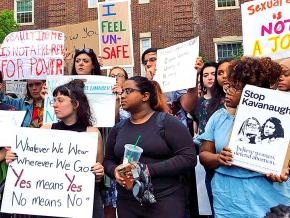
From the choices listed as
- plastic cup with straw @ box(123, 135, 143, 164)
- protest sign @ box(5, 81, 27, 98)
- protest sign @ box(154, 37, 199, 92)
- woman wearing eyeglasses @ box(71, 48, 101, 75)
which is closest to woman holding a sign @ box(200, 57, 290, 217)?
plastic cup with straw @ box(123, 135, 143, 164)

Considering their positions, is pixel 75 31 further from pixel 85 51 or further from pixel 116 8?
pixel 85 51

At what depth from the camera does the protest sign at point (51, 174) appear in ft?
11.3

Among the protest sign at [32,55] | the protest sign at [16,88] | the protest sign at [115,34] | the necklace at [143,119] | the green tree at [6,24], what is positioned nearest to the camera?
the necklace at [143,119]

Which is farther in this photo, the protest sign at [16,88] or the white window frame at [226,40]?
the white window frame at [226,40]

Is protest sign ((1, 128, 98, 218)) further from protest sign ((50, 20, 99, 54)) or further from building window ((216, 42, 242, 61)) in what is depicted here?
building window ((216, 42, 242, 61))

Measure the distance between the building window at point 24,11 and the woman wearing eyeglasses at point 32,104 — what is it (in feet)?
65.7

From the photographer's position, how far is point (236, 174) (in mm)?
3043

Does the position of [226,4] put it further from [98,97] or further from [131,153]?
[131,153]

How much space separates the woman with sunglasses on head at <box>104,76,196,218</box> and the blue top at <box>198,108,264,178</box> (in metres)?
0.23

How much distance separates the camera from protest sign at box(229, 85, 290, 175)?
296cm

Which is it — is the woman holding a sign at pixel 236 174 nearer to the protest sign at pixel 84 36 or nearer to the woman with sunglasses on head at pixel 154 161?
the woman with sunglasses on head at pixel 154 161

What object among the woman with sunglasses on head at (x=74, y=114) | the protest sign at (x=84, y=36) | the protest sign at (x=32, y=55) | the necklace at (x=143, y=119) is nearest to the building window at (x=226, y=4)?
the protest sign at (x=84, y=36)

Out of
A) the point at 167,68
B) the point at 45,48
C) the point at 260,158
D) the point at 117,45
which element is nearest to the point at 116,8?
the point at 117,45

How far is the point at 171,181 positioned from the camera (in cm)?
342
